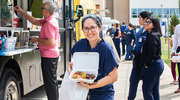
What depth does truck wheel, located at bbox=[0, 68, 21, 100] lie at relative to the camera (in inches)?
182

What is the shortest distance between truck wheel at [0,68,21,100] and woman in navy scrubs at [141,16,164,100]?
2.13 meters

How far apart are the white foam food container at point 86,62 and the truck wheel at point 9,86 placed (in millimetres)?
2032

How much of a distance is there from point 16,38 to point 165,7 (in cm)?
7506

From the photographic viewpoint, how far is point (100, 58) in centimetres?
292

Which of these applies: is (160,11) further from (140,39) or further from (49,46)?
(49,46)

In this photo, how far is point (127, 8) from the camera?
81.9 metres

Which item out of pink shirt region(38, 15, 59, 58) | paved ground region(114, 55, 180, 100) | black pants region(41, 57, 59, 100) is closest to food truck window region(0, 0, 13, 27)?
pink shirt region(38, 15, 59, 58)

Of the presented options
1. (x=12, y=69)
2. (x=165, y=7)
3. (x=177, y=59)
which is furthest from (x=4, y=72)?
(x=165, y=7)

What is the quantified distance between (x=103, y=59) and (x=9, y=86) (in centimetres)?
252

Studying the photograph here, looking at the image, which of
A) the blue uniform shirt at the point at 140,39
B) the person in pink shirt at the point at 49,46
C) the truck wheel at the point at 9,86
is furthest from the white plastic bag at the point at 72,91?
the blue uniform shirt at the point at 140,39

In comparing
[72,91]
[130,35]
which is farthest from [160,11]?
[72,91]

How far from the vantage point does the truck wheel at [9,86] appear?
4613 millimetres

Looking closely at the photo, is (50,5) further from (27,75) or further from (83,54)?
(83,54)

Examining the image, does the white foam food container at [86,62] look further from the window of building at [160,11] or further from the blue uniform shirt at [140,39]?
the window of building at [160,11]
